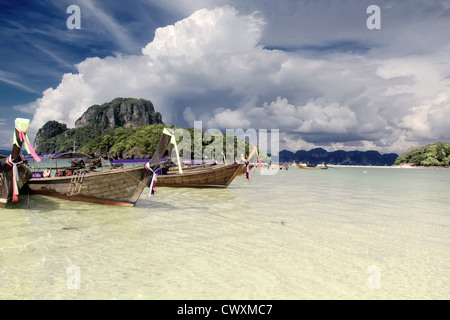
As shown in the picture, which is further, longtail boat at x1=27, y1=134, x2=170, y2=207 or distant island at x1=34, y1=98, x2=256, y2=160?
distant island at x1=34, y1=98, x2=256, y2=160

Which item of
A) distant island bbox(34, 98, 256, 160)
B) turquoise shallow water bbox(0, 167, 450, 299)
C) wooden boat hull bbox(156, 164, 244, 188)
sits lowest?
turquoise shallow water bbox(0, 167, 450, 299)

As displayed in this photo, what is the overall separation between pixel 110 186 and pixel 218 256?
764 cm

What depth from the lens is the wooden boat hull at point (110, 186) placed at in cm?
1138

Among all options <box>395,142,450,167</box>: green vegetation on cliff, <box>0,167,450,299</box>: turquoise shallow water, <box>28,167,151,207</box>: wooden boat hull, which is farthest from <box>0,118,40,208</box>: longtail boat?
<box>395,142,450,167</box>: green vegetation on cliff

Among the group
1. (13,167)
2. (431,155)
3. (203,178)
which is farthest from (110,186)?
(431,155)

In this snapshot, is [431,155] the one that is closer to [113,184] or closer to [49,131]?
[113,184]

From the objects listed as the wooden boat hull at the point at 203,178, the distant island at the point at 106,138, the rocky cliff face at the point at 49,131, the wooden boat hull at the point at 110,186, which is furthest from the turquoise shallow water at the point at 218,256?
the rocky cliff face at the point at 49,131

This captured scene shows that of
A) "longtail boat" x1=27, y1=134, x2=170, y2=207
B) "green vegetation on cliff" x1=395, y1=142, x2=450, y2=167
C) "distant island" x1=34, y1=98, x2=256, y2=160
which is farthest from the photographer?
"green vegetation on cliff" x1=395, y1=142, x2=450, y2=167

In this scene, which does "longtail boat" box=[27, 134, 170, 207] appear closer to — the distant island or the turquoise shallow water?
the turquoise shallow water

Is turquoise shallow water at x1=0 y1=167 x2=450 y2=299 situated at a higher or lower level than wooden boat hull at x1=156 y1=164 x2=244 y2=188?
lower

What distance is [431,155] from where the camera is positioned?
12581cm

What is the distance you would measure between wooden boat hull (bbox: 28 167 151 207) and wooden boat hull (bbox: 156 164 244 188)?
27.3 ft

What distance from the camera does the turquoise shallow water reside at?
423 centimetres

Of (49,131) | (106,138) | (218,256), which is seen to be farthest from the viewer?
(49,131)
